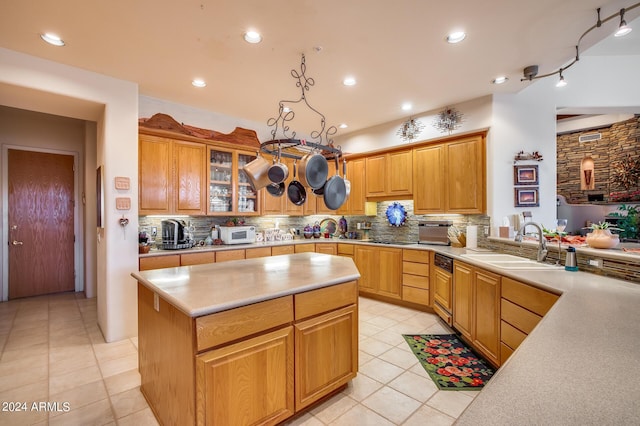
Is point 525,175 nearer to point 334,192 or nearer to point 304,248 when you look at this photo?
point 334,192

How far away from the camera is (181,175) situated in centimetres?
378

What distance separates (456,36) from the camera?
7.88 ft

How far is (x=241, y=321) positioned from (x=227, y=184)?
303cm

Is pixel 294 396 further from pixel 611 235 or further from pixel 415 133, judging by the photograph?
pixel 415 133

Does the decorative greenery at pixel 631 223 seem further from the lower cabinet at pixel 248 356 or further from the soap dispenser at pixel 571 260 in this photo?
the lower cabinet at pixel 248 356

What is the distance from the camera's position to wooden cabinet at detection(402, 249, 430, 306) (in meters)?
3.93

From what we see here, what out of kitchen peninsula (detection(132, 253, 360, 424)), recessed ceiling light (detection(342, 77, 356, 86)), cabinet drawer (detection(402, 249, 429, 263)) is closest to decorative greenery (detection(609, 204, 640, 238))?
cabinet drawer (detection(402, 249, 429, 263))

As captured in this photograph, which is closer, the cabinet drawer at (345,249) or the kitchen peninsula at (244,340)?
the kitchen peninsula at (244,340)

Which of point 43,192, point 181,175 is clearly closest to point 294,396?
point 181,175

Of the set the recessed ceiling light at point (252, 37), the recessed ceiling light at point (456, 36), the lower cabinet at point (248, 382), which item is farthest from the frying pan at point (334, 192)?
the recessed ceiling light at point (456, 36)

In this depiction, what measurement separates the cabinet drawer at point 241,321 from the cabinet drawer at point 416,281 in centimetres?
264

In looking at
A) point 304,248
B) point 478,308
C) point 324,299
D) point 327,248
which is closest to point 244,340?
point 324,299

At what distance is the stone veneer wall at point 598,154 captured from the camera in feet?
18.5

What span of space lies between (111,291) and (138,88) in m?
2.29
